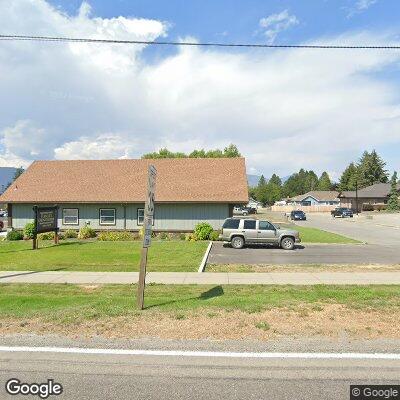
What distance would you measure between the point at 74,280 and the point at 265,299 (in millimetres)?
6664

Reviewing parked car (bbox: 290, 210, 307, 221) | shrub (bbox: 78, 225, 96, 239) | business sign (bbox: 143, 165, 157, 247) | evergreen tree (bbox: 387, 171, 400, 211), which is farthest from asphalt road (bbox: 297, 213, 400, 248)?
evergreen tree (bbox: 387, 171, 400, 211)

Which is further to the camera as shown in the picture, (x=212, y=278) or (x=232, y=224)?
(x=232, y=224)

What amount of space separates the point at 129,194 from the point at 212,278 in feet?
58.7

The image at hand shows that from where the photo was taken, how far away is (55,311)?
826 cm

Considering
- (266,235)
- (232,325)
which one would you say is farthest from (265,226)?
(232,325)

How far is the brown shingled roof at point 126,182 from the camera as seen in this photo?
96.5 ft

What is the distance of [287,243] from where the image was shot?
72.9 feet

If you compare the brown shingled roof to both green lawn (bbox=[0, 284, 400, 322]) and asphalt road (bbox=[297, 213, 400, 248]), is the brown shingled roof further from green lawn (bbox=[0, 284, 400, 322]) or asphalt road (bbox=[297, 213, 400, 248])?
green lawn (bbox=[0, 284, 400, 322])

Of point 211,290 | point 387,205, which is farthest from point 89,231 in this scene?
point 387,205

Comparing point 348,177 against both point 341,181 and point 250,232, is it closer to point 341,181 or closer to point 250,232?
point 341,181

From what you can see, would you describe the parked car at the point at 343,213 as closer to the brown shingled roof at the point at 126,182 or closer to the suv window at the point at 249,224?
the brown shingled roof at the point at 126,182

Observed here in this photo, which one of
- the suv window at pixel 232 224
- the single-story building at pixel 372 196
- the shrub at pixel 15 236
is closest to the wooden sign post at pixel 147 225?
the suv window at pixel 232 224

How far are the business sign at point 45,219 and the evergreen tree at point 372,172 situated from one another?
361 ft

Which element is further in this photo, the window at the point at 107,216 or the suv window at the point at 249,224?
the window at the point at 107,216
